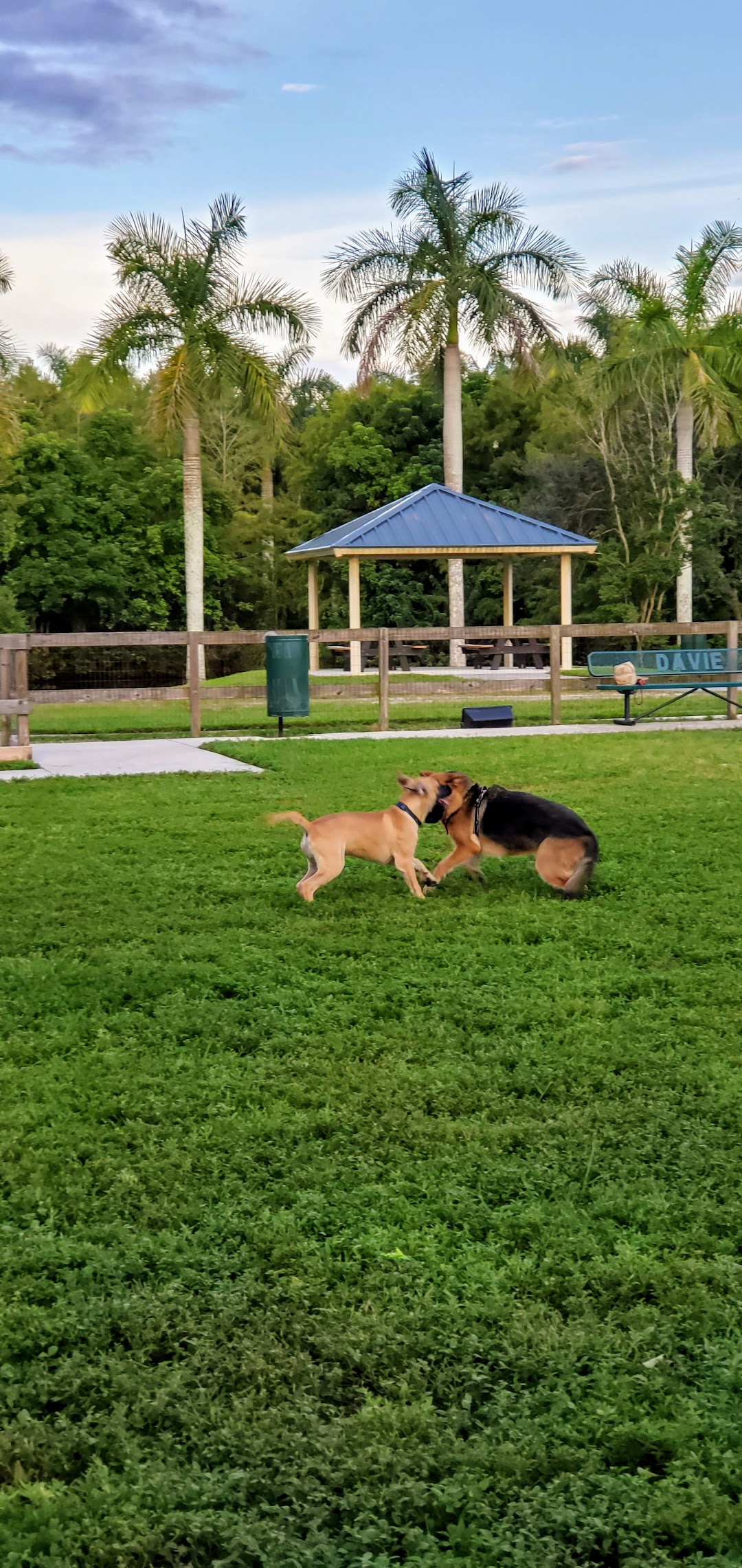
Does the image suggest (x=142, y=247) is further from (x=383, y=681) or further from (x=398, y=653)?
(x=383, y=681)

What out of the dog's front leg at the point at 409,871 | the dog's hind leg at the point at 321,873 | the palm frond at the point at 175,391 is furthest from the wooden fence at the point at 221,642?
the palm frond at the point at 175,391

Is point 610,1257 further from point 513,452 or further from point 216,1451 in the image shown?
point 513,452

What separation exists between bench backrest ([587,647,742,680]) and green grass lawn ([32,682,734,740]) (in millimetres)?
782

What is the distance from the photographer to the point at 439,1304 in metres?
2.81

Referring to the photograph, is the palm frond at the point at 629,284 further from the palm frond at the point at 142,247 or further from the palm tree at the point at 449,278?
the palm frond at the point at 142,247

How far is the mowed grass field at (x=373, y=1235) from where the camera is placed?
223 cm

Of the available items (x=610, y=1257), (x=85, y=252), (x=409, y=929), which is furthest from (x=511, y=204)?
(x=610, y=1257)

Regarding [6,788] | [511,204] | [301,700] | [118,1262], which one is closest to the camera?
[118,1262]

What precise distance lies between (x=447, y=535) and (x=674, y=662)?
578 inches

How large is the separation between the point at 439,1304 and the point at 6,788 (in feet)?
29.0

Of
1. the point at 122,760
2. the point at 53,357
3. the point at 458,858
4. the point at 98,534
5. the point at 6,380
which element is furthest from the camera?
the point at 53,357

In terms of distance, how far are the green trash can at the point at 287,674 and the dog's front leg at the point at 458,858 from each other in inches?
351

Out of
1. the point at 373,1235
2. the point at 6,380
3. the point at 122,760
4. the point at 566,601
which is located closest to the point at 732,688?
the point at 122,760

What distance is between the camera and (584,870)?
645cm
